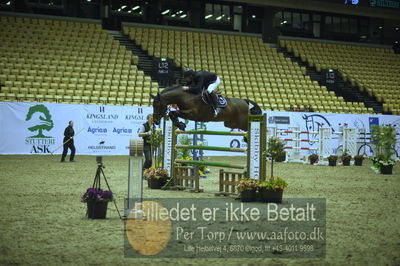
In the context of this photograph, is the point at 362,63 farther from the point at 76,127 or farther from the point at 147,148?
the point at 147,148

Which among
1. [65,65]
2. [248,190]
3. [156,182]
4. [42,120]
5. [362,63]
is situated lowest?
[156,182]

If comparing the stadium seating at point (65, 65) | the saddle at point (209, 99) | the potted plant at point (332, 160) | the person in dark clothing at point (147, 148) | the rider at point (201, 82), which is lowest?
the potted plant at point (332, 160)

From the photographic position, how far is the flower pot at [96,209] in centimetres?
709

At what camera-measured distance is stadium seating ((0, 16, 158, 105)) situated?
22438mm

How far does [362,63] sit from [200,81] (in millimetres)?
26130

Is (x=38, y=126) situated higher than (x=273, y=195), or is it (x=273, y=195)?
(x=38, y=126)

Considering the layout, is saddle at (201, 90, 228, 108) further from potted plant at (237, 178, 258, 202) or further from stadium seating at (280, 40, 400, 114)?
stadium seating at (280, 40, 400, 114)

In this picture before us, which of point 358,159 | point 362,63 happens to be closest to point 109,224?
point 358,159

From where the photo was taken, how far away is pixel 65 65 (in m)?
24.8

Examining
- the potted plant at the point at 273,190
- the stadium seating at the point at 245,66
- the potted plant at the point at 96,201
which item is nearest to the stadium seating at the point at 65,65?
the stadium seating at the point at 245,66

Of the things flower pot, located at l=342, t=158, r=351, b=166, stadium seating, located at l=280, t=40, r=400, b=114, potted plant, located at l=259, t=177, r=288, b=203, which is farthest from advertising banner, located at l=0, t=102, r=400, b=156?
potted plant, located at l=259, t=177, r=288, b=203

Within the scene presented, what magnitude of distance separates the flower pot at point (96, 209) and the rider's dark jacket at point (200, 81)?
398cm

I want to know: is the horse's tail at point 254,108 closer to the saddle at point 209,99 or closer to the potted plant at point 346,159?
the saddle at point 209,99

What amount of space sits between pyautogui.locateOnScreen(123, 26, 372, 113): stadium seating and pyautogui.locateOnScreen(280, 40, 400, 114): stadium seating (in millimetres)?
2005
